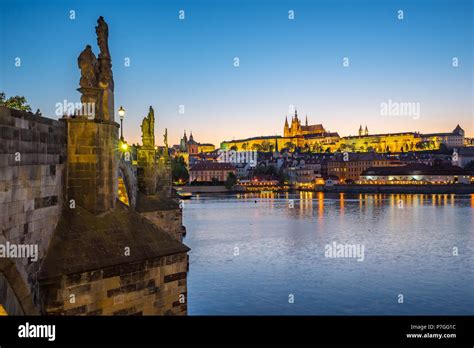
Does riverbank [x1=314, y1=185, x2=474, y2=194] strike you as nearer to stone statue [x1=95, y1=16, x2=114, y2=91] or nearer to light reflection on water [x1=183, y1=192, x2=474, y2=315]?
light reflection on water [x1=183, y1=192, x2=474, y2=315]

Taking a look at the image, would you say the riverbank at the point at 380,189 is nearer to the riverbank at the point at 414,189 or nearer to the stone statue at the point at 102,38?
the riverbank at the point at 414,189

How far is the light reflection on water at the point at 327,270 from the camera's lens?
75.9 ft

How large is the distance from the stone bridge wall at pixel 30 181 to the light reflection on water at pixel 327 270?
12774 millimetres

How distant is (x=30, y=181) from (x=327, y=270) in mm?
25281

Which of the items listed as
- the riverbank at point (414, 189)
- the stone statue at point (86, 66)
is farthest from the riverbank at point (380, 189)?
the stone statue at point (86, 66)

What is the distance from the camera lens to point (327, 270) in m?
31.3

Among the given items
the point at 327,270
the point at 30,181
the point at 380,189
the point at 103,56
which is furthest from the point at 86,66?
the point at 380,189

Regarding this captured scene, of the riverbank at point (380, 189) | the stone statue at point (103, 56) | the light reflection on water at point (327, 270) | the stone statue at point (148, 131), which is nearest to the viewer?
the stone statue at point (103, 56)

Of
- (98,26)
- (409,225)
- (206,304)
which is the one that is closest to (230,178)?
(409,225)

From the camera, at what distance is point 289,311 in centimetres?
2216

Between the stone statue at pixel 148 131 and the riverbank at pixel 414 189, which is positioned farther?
the riverbank at pixel 414 189

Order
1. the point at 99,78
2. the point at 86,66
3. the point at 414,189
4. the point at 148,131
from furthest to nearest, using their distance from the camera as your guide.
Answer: the point at 414,189
the point at 148,131
the point at 99,78
the point at 86,66

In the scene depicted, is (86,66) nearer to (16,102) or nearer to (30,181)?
(30,181)
